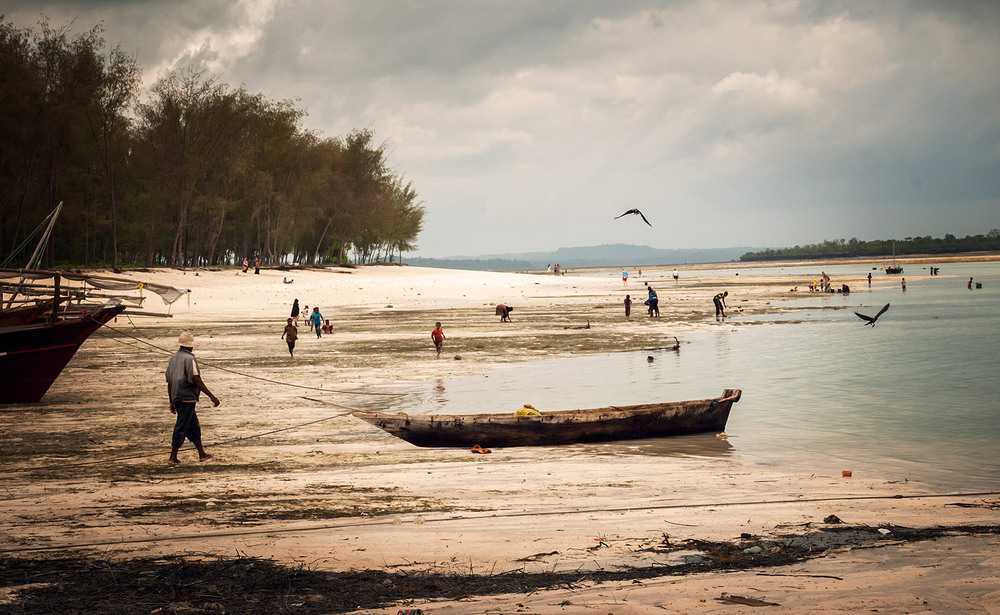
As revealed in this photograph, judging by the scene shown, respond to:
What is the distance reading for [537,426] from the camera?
12.8 m

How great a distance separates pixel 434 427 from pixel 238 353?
1426cm

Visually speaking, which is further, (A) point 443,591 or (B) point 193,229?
(B) point 193,229

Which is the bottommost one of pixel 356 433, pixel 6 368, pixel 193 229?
pixel 356 433

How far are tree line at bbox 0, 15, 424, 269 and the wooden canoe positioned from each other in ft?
110

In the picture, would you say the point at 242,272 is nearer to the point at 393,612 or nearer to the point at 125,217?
the point at 125,217

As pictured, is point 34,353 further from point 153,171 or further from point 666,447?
point 153,171

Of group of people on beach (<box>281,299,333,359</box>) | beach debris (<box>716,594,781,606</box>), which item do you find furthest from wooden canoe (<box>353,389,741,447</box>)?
group of people on beach (<box>281,299,333,359</box>)

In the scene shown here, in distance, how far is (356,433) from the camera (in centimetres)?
1361

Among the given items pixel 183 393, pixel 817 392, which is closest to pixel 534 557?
pixel 183 393

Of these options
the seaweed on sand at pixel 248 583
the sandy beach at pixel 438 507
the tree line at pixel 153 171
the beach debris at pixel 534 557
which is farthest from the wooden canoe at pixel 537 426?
the tree line at pixel 153 171

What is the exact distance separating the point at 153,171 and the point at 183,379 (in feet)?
184

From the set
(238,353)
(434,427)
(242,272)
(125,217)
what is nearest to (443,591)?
(434,427)

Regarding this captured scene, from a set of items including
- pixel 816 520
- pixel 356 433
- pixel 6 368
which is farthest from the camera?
pixel 6 368

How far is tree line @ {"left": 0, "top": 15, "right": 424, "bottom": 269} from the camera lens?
48000mm
